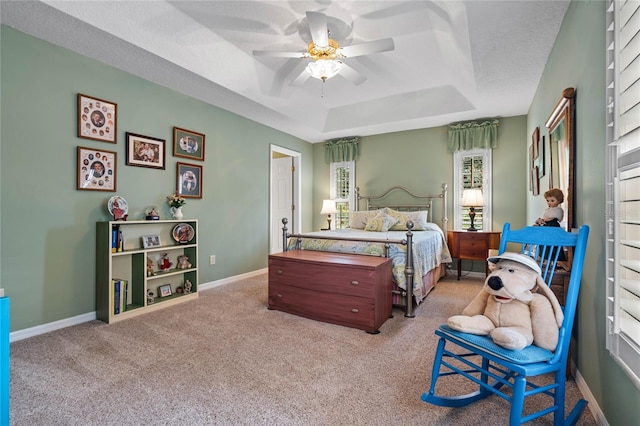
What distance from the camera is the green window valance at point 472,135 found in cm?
460

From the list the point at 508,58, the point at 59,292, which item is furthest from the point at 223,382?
the point at 508,58

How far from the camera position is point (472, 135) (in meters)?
4.73

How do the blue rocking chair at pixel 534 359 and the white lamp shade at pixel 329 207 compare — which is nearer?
the blue rocking chair at pixel 534 359

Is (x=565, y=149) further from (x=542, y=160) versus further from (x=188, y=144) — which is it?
(x=188, y=144)

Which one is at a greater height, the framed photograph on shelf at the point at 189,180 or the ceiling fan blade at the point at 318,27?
the ceiling fan blade at the point at 318,27

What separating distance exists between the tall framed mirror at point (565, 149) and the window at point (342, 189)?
3667 millimetres

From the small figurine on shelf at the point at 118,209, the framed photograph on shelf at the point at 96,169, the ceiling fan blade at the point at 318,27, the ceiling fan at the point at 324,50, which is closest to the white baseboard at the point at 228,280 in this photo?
the small figurine on shelf at the point at 118,209

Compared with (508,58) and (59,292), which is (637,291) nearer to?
(508,58)

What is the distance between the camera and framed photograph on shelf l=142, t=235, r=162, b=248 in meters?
3.28

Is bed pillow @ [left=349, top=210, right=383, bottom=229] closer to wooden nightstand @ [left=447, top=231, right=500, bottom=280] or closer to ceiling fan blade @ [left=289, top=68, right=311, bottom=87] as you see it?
wooden nightstand @ [left=447, top=231, right=500, bottom=280]

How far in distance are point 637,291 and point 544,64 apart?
2.71 meters

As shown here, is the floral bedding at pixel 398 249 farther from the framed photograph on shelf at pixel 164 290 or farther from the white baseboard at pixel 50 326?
the white baseboard at pixel 50 326

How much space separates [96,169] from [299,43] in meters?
2.38

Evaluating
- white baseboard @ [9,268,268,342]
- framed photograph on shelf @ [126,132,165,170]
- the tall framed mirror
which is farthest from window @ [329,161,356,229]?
white baseboard @ [9,268,268,342]
